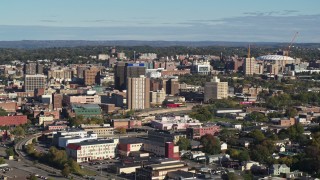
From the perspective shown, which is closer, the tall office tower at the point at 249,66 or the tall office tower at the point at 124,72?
the tall office tower at the point at 124,72

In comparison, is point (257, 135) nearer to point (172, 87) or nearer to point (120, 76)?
point (120, 76)

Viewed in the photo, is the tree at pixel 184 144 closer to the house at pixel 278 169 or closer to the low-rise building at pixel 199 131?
the low-rise building at pixel 199 131

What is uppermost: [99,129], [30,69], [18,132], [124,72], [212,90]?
[124,72]

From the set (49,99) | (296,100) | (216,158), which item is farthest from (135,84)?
(216,158)

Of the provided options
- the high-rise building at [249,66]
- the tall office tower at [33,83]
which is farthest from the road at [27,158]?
the high-rise building at [249,66]

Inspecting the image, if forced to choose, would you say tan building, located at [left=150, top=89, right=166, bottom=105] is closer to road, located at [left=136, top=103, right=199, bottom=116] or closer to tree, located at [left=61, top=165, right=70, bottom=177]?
road, located at [left=136, top=103, right=199, bottom=116]

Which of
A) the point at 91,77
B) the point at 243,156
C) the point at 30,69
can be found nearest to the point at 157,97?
the point at 91,77
